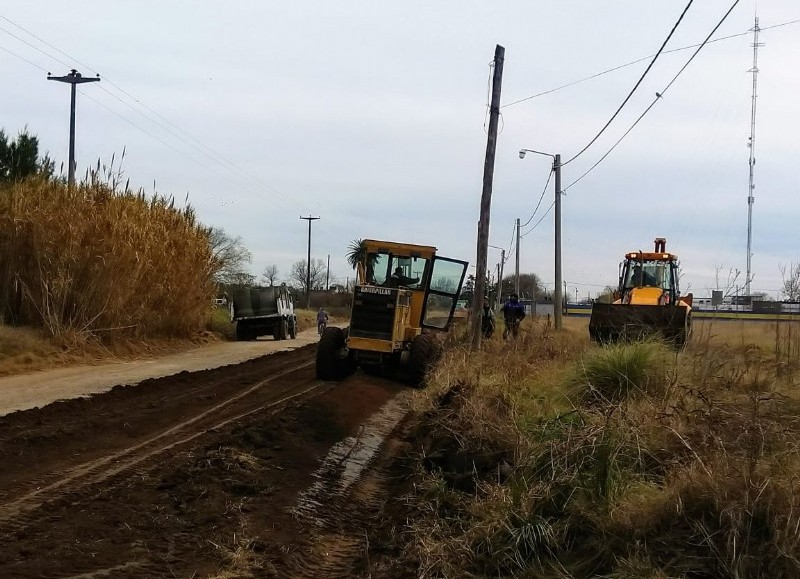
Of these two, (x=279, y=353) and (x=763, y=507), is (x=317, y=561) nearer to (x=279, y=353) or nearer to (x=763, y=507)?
(x=763, y=507)

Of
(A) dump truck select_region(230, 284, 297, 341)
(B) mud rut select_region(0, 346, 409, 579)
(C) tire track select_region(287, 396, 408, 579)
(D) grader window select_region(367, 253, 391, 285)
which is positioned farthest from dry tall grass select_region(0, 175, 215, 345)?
(C) tire track select_region(287, 396, 408, 579)

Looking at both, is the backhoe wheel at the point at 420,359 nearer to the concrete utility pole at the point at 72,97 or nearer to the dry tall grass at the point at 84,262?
the dry tall grass at the point at 84,262

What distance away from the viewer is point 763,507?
415 centimetres

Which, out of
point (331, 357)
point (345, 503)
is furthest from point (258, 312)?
point (345, 503)

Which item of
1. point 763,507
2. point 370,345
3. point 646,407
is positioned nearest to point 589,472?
point 763,507

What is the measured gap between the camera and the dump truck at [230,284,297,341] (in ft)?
114

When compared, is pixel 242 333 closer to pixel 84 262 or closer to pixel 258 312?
pixel 258 312

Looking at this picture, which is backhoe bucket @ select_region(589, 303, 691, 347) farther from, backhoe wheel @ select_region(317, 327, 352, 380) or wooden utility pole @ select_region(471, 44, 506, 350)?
backhoe wheel @ select_region(317, 327, 352, 380)

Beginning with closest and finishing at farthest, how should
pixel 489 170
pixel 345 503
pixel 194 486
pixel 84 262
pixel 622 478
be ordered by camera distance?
pixel 622 478 < pixel 194 486 < pixel 345 503 < pixel 489 170 < pixel 84 262

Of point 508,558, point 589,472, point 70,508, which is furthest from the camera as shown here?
point 70,508

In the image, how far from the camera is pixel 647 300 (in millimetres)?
18531

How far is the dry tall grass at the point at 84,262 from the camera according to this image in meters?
21.1

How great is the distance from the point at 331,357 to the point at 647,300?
25.5 feet

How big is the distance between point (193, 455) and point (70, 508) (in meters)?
1.95
